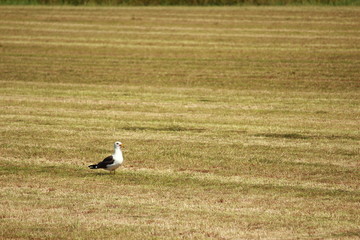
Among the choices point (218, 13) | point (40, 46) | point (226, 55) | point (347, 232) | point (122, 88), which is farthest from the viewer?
point (218, 13)

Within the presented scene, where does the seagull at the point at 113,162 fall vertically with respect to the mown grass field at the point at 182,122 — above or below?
above

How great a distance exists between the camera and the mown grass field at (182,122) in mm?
10562

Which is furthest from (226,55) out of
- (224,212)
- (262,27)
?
(224,212)

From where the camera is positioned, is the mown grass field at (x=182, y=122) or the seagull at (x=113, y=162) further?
the seagull at (x=113, y=162)

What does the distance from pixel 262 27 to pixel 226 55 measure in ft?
15.9

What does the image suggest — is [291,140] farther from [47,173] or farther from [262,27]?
[262,27]

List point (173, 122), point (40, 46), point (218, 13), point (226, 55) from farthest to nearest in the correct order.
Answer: point (218, 13) < point (40, 46) < point (226, 55) < point (173, 122)

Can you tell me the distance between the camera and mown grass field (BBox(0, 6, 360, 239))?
34.7 feet

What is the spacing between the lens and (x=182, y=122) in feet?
61.8

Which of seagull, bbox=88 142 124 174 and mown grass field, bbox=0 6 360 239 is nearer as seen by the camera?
mown grass field, bbox=0 6 360 239

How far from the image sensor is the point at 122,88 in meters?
24.6

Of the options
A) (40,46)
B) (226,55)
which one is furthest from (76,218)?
(40,46)

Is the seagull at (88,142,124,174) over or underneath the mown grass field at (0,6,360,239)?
over

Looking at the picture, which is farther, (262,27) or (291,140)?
(262,27)
